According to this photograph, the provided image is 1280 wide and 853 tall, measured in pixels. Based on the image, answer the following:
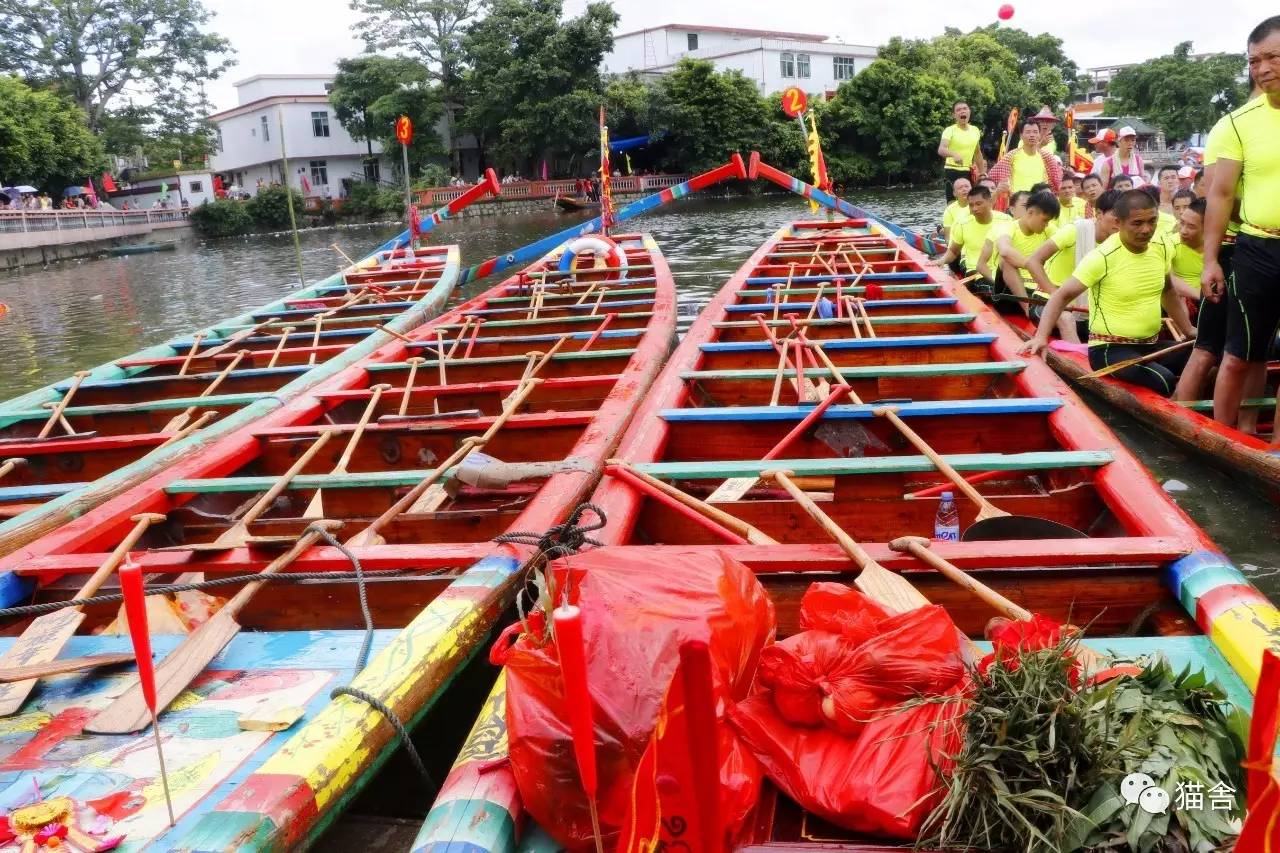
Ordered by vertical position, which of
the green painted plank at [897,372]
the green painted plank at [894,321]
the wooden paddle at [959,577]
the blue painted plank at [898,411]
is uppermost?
the green painted plank at [894,321]

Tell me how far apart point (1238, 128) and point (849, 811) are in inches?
153

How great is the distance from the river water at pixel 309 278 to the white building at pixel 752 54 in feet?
38.0

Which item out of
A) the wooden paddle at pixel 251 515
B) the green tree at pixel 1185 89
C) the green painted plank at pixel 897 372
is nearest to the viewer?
the wooden paddle at pixel 251 515

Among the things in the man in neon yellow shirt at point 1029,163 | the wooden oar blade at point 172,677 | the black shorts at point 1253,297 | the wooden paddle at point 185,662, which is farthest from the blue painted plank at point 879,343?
the man in neon yellow shirt at point 1029,163

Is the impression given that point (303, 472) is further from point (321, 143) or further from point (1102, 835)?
point (321, 143)

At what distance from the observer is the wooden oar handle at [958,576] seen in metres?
2.16

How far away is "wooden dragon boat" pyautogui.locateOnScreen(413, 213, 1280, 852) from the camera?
1.92 m

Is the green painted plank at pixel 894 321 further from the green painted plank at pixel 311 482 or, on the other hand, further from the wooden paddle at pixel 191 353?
the wooden paddle at pixel 191 353

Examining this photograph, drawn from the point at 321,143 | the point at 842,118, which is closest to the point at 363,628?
A: the point at 842,118

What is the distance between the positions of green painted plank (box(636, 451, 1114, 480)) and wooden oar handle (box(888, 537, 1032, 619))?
26.7 inches

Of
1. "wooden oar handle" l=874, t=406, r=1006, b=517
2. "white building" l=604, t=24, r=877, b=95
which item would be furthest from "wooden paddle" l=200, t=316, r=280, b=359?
"white building" l=604, t=24, r=877, b=95

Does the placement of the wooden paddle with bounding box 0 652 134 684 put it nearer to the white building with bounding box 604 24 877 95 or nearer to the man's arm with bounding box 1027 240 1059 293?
the man's arm with bounding box 1027 240 1059 293

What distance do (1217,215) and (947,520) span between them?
7.28 ft

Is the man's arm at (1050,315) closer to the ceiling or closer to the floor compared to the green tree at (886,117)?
closer to the floor
